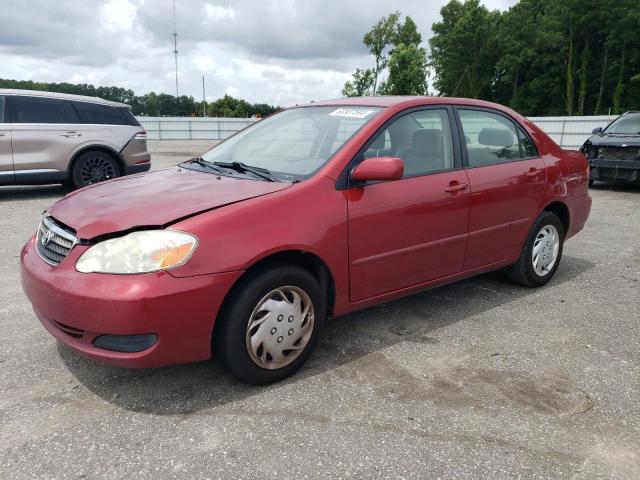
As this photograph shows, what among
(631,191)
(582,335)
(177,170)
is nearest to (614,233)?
(582,335)

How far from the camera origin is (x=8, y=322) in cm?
368

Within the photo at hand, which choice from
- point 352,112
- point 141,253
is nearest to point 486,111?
point 352,112

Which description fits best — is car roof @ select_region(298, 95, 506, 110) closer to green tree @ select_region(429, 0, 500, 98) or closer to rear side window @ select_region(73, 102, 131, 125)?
rear side window @ select_region(73, 102, 131, 125)

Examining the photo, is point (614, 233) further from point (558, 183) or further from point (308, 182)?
point (308, 182)

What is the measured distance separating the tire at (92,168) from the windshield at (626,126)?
9888 mm

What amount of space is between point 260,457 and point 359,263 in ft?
4.21

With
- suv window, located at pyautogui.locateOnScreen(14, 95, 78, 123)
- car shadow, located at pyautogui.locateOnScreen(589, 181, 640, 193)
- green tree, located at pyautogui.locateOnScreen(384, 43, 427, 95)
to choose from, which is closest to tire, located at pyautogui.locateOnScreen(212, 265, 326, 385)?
suv window, located at pyautogui.locateOnScreen(14, 95, 78, 123)

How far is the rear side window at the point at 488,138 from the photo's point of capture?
391cm

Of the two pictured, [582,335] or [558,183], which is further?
[558,183]

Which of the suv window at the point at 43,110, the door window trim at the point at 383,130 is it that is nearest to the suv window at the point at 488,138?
the door window trim at the point at 383,130

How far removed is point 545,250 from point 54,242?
3822mm

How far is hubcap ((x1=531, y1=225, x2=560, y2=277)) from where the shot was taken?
4523 mm

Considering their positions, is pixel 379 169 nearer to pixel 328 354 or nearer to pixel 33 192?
pixel 328 354

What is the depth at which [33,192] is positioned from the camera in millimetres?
9664
